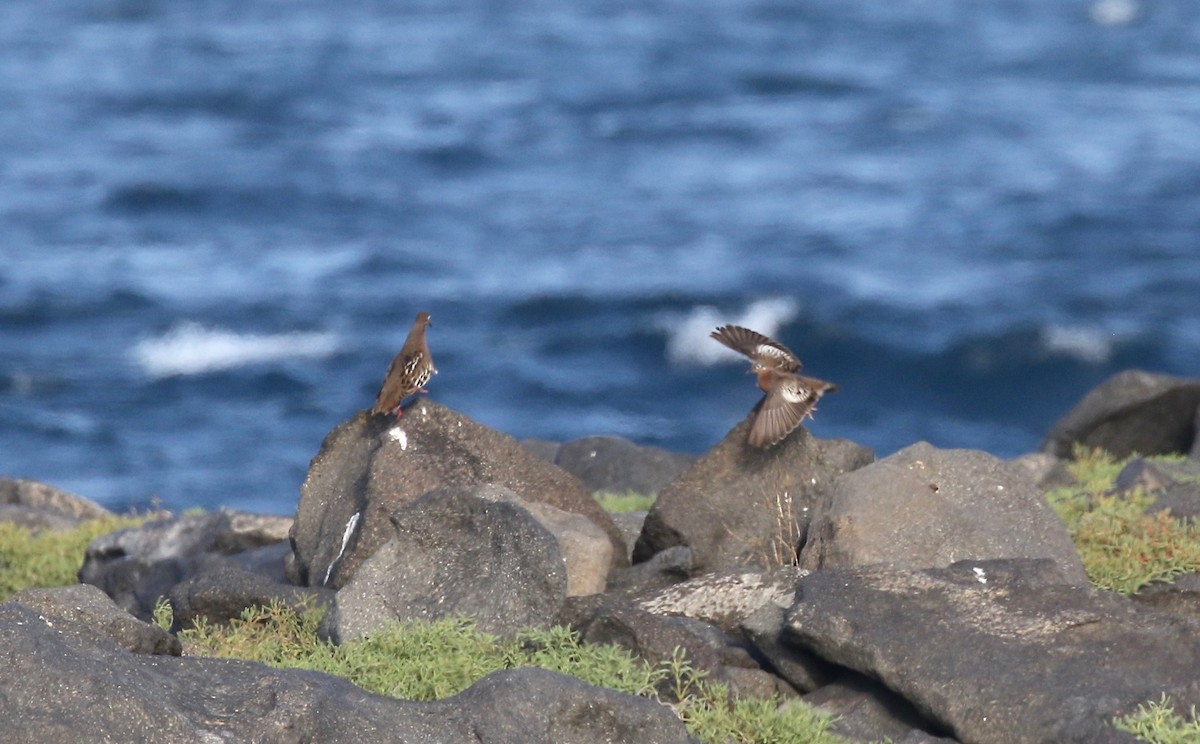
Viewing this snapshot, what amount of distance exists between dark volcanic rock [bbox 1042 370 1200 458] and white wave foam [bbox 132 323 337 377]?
44.0ft

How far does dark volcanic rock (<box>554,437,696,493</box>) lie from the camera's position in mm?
13352

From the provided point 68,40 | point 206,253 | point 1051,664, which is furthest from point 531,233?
point 1051,664

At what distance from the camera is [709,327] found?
25.6m

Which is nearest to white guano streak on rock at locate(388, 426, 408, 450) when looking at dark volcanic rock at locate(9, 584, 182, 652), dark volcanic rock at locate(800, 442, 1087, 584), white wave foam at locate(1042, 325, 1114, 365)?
dark volcanic rock at locate(800, 442, 1087, 584)

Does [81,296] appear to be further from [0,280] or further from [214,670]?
[214,670]

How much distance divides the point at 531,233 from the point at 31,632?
80.7 feet

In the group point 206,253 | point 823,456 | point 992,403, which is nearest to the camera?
point 823,456

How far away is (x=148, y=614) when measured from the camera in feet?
33.4

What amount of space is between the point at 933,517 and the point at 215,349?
18468mm

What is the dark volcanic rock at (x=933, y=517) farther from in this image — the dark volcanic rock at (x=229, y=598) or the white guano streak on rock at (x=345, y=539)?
the dark volcanic rock at (x=229, y=598)

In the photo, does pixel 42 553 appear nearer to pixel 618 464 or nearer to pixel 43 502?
pixel 43 502

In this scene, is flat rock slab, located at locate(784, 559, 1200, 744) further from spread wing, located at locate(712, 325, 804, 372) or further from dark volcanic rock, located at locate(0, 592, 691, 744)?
spread wing, located at locate(712, 325, 804, 372)

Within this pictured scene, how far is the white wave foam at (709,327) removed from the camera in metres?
25.2

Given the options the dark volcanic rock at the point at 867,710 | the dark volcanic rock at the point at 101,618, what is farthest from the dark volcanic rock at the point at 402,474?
the dark volcanic rock at the point at 867,710
